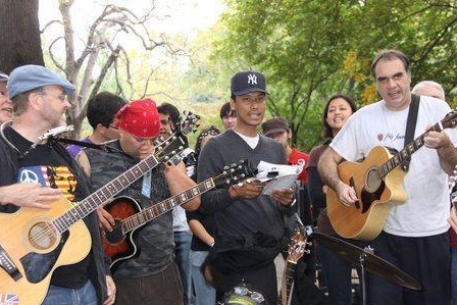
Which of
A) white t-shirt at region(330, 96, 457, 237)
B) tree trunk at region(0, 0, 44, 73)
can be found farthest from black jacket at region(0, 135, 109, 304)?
tree trunk at region(0, 0, 44, 73)

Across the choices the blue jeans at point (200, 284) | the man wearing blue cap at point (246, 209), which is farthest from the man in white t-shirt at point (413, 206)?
the blue jeans at point (200, 284)

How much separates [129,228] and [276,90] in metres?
11.1

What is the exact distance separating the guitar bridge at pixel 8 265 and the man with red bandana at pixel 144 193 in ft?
3.12

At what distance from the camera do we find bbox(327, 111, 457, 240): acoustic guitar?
404 centimetres

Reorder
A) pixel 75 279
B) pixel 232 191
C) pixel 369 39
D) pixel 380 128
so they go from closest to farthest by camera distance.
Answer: pixel 75 279 → pixel 232 191 → pixel 380 128 → pixel 369 39

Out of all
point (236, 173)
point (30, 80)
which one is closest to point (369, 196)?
point (236, 173)

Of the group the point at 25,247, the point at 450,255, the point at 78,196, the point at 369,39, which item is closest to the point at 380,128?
the point at 450,255

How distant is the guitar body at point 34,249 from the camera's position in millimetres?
3100

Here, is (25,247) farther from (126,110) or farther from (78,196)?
(126,110)

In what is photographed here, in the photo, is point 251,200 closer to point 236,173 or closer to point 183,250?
point 236,173

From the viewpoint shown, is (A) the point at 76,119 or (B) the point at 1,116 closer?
(B) the point at 1,116

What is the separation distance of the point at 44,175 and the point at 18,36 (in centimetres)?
398

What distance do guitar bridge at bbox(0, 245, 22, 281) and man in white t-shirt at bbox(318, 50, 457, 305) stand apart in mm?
2552

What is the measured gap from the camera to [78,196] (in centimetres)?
346
